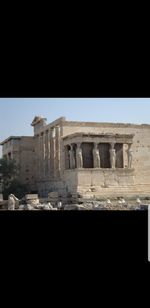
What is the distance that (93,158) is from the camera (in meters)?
31.0

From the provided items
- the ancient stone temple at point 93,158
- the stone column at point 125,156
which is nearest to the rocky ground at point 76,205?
the ancient stone temple at point 93,158

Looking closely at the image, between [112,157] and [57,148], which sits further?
[57,148]

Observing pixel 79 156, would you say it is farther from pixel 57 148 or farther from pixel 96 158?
pixel 57 148

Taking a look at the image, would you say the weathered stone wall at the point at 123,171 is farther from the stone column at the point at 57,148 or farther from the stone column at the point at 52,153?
the stone column at the point at 52,153

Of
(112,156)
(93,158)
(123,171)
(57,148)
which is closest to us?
(93,158)

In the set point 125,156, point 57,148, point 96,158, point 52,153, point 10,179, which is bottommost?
point 10,179

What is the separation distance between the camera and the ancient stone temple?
29.7 m

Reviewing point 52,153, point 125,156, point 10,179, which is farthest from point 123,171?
point 10,179

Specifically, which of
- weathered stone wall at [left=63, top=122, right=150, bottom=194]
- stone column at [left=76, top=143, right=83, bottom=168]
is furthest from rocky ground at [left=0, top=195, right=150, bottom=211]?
stone column at [left=76, top=143, right=83, bottom=168]

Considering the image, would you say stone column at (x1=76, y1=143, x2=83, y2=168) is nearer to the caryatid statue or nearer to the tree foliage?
the caryatid statue
